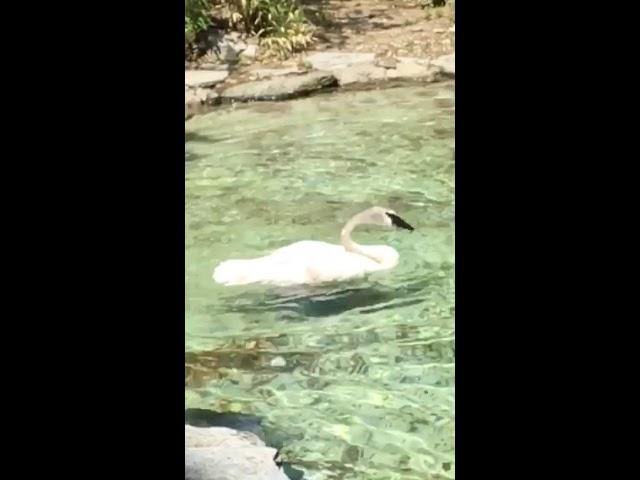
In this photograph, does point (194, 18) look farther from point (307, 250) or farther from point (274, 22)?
point (307, 250)

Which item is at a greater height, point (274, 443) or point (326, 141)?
point (326, 141)

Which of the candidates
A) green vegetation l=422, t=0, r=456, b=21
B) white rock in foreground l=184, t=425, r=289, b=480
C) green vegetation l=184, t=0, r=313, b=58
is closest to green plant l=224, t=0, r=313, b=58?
green vegetation l=184, t=0, r=313, b=58

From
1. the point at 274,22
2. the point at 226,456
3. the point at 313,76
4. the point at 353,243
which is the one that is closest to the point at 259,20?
the point at 274,22

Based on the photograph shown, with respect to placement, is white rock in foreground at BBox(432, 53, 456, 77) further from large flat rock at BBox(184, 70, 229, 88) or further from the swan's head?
large flat rock at BBox(184, 70, 229, 88)

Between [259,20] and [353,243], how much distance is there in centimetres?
40

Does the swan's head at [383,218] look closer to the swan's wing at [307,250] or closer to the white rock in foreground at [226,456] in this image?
the swan's wing at [307,250]

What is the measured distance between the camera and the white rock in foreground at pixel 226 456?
1266mm

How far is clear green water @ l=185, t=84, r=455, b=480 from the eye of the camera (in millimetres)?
1283

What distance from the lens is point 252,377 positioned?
1301mm

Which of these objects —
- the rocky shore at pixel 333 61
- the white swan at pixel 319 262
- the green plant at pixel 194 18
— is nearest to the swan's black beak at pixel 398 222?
the white swan at pixel 319 262
